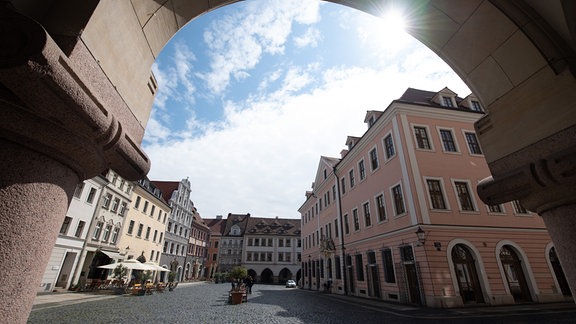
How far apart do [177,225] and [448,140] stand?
39.4m

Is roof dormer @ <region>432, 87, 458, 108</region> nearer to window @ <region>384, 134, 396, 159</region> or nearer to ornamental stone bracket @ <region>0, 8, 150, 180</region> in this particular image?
window @ <region>384, 134, 396, 159</region>

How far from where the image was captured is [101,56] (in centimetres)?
188

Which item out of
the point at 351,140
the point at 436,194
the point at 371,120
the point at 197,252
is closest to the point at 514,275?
the point at 436,194

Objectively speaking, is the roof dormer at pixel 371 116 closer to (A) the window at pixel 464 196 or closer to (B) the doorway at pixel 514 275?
(A) the window at pixel 464 196

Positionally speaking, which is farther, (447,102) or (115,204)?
(115,204)

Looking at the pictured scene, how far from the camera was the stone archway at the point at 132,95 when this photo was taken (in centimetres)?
132

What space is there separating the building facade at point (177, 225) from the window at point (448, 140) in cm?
3676

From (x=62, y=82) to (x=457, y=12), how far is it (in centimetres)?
333

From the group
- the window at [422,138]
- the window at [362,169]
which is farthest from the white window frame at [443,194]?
the window at [362,169]

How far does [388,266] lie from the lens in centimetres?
1653

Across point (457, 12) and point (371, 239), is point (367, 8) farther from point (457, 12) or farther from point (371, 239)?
point (371, 239)

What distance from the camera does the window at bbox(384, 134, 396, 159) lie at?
17.5 m

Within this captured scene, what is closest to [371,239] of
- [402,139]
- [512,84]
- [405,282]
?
[405,282]

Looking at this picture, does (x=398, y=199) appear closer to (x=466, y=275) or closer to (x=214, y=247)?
(x=466, y=275)
